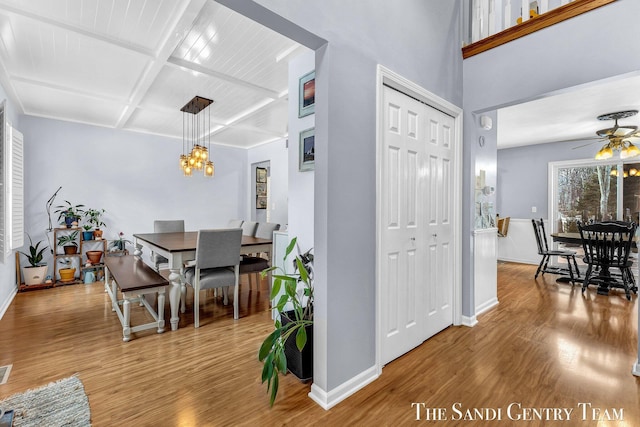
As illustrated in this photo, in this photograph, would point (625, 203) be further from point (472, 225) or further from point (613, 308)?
point (472, 225)

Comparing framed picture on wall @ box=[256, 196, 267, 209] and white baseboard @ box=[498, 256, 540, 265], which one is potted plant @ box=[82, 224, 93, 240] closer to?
framed picture on wall @ box=[256, 196, 267, 209]

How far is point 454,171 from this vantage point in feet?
9.37

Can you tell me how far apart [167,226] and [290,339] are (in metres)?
3.58

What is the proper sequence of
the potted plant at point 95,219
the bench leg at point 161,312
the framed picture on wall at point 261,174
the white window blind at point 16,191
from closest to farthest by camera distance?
the bench leg at point 161,312 < the white window blind at point 16,191 < the potted plant at point 95,219 < the framed picture on wall at point 261,174

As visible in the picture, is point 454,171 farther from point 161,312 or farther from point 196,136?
point 196,136

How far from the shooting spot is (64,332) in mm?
2750

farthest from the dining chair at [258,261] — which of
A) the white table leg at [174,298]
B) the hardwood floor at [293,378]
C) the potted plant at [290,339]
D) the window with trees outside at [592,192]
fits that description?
the window with trees outside at [592,192]

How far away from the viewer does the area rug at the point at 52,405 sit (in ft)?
5.21

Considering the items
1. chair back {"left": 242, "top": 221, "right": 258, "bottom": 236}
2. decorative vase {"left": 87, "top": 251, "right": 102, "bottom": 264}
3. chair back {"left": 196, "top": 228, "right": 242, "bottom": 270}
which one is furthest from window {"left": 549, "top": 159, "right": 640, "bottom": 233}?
decorative vase {"left": 87, "top": 251, "right": 102, "bottom": 264}

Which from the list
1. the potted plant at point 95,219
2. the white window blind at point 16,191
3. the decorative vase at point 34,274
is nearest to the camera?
the white window blind at point 16,191

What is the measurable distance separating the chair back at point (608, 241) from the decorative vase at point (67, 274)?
A: 745 centimetres

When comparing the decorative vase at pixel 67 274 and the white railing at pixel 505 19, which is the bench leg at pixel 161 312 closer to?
the decorative vase at pixel 67 274

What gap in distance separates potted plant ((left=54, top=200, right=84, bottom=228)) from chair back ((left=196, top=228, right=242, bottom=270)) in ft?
10.3

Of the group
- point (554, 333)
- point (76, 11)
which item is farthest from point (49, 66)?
point (554, 333)
